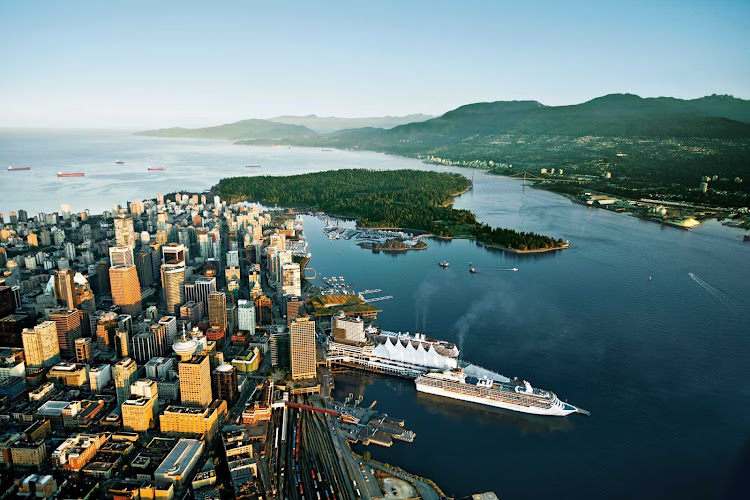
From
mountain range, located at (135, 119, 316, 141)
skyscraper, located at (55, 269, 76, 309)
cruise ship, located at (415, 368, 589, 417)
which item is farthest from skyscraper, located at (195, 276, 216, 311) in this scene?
mountain range, located at (135, 119, 316, 141)

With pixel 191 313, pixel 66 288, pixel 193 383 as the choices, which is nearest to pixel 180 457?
pixel 193 383

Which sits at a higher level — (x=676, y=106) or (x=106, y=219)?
(x=676, y=106)

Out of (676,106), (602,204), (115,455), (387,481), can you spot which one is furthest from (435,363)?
(676,106)

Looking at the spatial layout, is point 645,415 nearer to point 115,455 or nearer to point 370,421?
point 370,421

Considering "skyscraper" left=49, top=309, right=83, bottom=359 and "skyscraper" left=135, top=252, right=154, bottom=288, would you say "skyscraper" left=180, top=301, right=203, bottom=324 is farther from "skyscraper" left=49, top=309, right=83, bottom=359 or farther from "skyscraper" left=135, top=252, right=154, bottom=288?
"skyscraper" left=135, top=252, right=154, bottom=288

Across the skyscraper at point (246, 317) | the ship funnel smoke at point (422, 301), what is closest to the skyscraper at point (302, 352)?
the skyscraper at point (246, 317)
